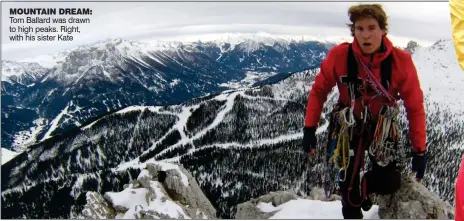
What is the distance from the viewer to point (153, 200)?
3.21 meters

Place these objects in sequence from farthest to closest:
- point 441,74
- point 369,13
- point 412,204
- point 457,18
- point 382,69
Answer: point 412,204
point 441,74
point 369,13
point 382,69
point 457,18

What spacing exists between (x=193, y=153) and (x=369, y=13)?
56.7 inches

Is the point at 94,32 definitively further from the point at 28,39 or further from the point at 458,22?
the point at 458,22

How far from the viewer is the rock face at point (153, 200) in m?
3.18

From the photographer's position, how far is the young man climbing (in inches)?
106

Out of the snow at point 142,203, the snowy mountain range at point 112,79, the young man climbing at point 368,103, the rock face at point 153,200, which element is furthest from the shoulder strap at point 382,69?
the snow at point 142,203

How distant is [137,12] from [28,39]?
2.36 feet

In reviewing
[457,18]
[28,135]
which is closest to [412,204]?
[457,18]

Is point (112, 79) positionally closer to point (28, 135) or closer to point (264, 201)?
point (28, 135)

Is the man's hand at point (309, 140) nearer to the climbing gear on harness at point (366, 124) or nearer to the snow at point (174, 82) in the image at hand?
the climbing gear on harness at point (366, 124)

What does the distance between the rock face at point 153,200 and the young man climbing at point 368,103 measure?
0.89m

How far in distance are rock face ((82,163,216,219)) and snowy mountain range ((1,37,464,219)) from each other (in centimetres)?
5

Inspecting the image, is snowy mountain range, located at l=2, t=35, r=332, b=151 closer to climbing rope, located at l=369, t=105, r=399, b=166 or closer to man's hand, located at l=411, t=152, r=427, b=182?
climbing rope, located at l=369, t=105, r=399, b=166

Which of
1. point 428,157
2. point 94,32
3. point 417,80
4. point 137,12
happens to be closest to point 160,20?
point 137,12
